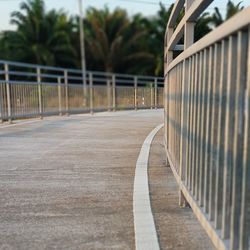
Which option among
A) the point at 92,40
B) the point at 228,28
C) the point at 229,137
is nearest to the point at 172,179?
the point at 229,137

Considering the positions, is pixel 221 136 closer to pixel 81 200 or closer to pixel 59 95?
pixel 81 200

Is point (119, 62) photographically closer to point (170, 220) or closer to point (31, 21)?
point (31, 21)

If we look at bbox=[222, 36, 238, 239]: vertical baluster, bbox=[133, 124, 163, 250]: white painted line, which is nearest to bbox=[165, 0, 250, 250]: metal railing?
bbox=[222, 36, 238, 239]: vertical baluster

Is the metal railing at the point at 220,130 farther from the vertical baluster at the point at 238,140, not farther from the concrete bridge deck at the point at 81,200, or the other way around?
the concrete bridge deck at the point at 81,200

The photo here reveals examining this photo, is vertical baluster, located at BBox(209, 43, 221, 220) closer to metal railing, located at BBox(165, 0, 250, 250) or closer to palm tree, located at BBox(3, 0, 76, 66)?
metal railing, located at BBox(165, 0, 250, 250)

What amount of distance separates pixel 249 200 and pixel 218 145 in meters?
0.43

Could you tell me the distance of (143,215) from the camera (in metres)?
3.27

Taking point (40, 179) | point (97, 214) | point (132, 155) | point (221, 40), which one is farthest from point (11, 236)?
point (132, 155)

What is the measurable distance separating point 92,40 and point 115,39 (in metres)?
2.50

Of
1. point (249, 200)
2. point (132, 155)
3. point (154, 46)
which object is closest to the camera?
point (249, 200)

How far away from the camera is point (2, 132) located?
9172mm

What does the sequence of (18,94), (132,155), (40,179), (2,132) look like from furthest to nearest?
(18,94)
(2,132)
(132,155)
(40,179)

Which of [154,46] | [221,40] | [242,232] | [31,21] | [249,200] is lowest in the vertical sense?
[242,232]

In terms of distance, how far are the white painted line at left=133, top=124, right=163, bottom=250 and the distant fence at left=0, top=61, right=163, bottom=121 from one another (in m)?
6.93
